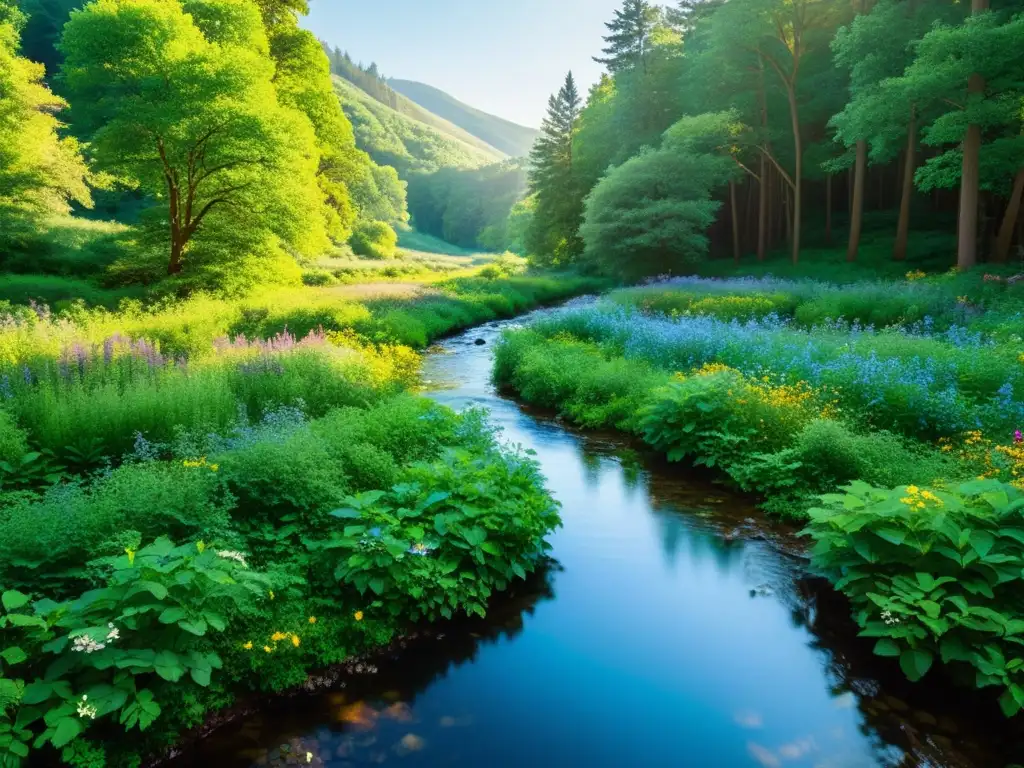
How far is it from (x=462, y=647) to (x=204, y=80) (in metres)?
18.9

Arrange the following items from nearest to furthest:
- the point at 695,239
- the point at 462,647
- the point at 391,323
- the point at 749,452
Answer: the point at 462,647 → the point at 749,452 → the point at 391,323 → the point at 695,239

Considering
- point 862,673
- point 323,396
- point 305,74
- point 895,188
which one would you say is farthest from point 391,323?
point 895,188

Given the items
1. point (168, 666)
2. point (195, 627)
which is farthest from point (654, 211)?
point (168, 666)

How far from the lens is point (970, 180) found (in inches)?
712

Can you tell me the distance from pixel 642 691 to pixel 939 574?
252 centimetres

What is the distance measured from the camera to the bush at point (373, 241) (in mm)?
56625

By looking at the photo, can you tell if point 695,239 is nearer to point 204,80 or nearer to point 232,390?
point 204,80

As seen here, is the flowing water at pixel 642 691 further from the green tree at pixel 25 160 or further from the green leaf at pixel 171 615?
the green tree at pixel 25 160

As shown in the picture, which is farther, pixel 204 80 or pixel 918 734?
pixel 204 80

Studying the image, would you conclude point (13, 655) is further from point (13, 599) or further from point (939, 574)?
point (939, 574)

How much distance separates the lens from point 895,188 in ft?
115

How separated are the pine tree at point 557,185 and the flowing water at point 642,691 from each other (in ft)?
130

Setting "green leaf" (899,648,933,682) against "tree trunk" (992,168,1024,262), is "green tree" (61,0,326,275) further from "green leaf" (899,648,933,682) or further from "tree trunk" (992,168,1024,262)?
"tree trunk" (992,168,1024,262)

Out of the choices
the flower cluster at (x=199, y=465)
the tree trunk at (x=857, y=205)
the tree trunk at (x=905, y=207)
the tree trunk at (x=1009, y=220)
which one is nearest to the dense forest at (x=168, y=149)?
the flower cluster at (x=199, y=465)
